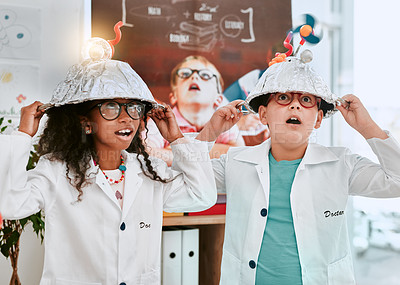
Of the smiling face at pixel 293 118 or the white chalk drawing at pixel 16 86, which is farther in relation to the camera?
the white chalk drawing at pixel 16 86

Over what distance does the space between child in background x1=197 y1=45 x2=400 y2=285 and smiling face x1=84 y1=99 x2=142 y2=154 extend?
1.43 ft

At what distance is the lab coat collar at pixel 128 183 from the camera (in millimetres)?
1271

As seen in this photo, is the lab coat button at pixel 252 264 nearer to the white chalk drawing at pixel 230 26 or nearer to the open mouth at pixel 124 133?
the open mouth at pixel 124 133

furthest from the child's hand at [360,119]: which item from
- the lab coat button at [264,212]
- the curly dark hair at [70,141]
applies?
the curly dark hair at [70,141]

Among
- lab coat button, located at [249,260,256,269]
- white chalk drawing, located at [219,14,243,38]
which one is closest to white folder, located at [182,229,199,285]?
lab coat button, located at [249,260,256,269]

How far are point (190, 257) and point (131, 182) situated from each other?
1054mm

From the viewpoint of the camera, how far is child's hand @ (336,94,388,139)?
1394mm

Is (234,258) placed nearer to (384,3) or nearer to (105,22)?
(105,22)

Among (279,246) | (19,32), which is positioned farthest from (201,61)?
(279,246)

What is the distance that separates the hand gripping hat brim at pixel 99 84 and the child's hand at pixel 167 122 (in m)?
0.18

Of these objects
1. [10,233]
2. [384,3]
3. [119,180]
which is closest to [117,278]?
[119,180]

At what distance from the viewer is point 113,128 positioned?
128 centimetres

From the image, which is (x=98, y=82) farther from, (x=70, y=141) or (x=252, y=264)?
(x=252, y=264)

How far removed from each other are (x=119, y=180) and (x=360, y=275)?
260cm
